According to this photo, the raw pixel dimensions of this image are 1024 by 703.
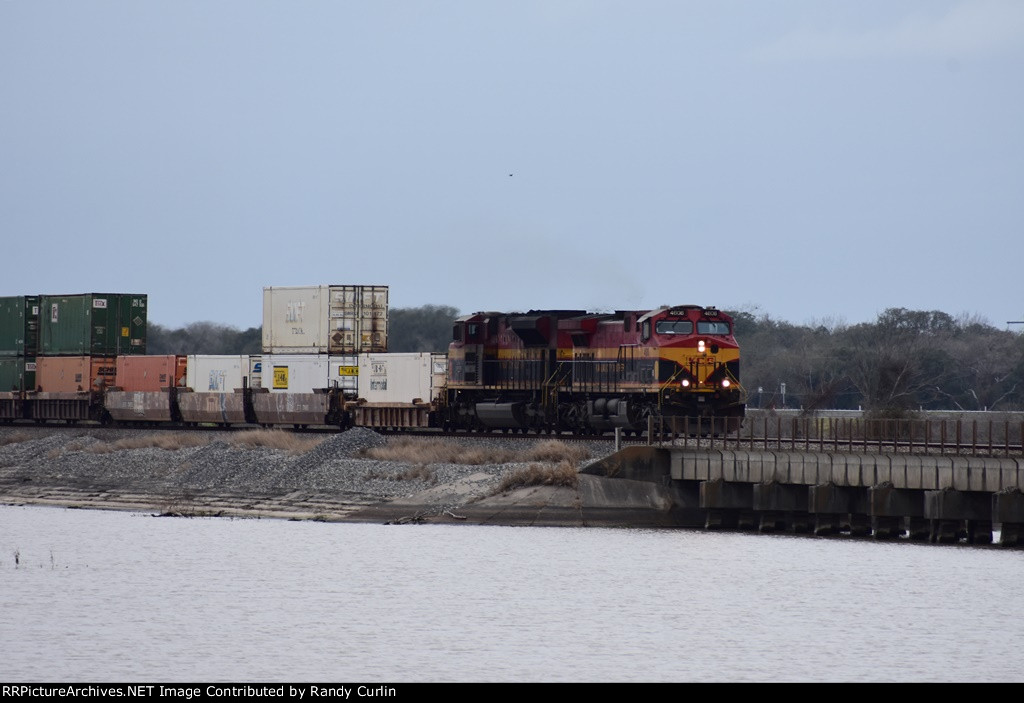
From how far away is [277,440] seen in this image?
54.5 metres

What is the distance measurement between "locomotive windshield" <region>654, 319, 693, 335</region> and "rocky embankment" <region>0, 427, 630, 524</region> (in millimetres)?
3880

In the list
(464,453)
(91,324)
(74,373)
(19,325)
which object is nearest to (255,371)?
(91,324)

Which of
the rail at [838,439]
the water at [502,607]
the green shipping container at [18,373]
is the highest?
the green shipping container at [18,373]

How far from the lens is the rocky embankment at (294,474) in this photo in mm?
43719

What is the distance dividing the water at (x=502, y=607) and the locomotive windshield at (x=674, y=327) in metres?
7.77

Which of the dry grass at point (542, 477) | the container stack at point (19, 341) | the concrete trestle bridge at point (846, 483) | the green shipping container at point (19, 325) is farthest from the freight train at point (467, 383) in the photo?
the dry grass at point (542, 477)

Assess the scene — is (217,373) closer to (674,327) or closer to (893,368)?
(674,327)

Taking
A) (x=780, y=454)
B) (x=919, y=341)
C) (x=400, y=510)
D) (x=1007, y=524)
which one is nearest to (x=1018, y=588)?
(x=1007, y=524)

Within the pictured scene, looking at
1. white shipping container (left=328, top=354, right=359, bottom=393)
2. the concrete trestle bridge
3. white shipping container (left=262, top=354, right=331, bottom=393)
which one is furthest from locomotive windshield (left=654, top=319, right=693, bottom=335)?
white shipping container (left=262, top=354, right=331, bottom=393)

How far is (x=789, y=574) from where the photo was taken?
34.9 m

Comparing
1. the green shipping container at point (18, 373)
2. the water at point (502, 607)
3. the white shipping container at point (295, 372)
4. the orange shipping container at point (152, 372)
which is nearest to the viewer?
the water at point (502, 607)

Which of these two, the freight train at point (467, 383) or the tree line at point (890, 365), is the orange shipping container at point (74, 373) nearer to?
the freight train at point (467, 383)

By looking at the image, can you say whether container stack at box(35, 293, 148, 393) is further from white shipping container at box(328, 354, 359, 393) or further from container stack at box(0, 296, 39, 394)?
white shipping container at box(328, 354, 359, 393)

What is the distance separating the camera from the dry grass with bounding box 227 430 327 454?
53344mm
